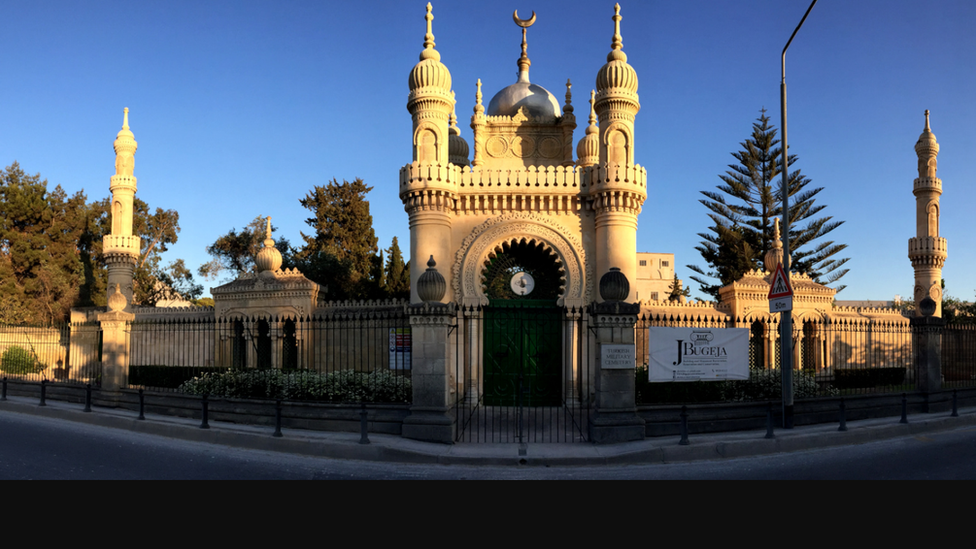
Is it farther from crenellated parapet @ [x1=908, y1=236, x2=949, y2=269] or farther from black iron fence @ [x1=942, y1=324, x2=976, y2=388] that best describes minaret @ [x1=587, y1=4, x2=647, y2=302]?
crenellated parapet @ [x1=908, y1=236, x2=949, y2=269]

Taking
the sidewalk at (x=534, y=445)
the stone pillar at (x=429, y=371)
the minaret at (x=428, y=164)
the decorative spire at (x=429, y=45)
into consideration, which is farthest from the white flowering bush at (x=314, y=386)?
the decorative spire at (x=429, y=45)

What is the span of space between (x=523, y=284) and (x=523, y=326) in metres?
1.02

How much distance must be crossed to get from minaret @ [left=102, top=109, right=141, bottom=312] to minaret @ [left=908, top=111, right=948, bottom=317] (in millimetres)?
24275

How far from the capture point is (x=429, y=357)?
989 centimetres

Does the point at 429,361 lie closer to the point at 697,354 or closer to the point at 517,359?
the point at 517,359

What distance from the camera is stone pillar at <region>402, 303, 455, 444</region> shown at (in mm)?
9805

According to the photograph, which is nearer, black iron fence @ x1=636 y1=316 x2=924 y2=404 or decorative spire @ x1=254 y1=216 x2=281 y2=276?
black iron fence @ x1=636 y1=316 x2=924 y2=404

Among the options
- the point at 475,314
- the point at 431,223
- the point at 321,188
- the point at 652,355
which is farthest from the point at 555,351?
the point at 321,188

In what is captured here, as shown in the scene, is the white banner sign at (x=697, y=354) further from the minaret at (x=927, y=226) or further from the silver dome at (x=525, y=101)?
the minaret at (x=927, y=226)

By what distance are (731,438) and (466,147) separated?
1007 cm

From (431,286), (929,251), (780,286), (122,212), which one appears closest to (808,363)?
(929,251)

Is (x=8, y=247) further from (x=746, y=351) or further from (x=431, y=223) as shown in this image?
(x=746, y=351)

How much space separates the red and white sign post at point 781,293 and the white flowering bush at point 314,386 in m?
7.03

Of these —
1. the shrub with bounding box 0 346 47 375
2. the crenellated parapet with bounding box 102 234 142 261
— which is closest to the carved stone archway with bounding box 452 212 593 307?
the crenellated parapet with bounding box 102 234 142 261
